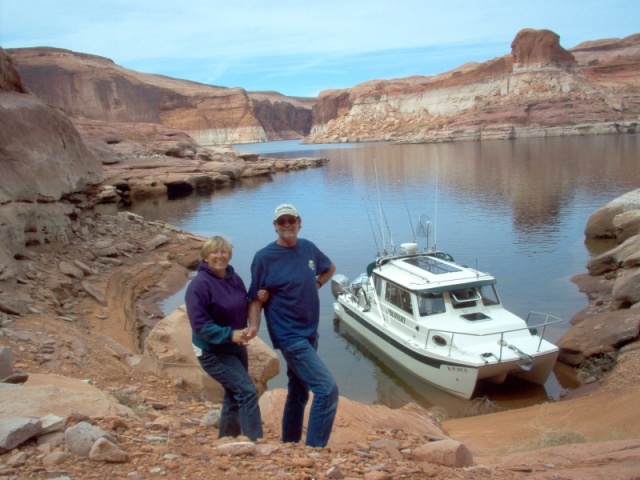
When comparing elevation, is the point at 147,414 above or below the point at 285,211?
below

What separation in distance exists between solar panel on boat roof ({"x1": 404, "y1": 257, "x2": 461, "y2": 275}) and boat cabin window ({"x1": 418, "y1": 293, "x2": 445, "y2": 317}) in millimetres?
849

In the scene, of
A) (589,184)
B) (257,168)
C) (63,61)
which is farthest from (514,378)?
(63,61)

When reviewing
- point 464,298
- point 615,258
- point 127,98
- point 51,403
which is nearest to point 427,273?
point 464,298

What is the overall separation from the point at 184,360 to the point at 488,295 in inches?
279

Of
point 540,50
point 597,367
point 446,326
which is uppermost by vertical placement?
point 540,50

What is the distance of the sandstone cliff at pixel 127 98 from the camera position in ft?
451

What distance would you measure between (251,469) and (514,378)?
29.7 ft

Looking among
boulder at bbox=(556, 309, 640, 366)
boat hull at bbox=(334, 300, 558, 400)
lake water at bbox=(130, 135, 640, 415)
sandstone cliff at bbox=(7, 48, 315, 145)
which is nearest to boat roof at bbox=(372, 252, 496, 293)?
lake water at bbox=(130, 135, 640, 415)

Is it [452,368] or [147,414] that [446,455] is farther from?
[452,368]

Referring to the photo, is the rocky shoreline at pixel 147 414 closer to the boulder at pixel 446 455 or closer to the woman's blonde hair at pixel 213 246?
the boulder at pixel 446 455

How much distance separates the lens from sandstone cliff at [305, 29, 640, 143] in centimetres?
9662

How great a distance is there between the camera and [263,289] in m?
4.88

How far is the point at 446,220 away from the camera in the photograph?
94.4 ft

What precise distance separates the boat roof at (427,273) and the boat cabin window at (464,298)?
159mm
